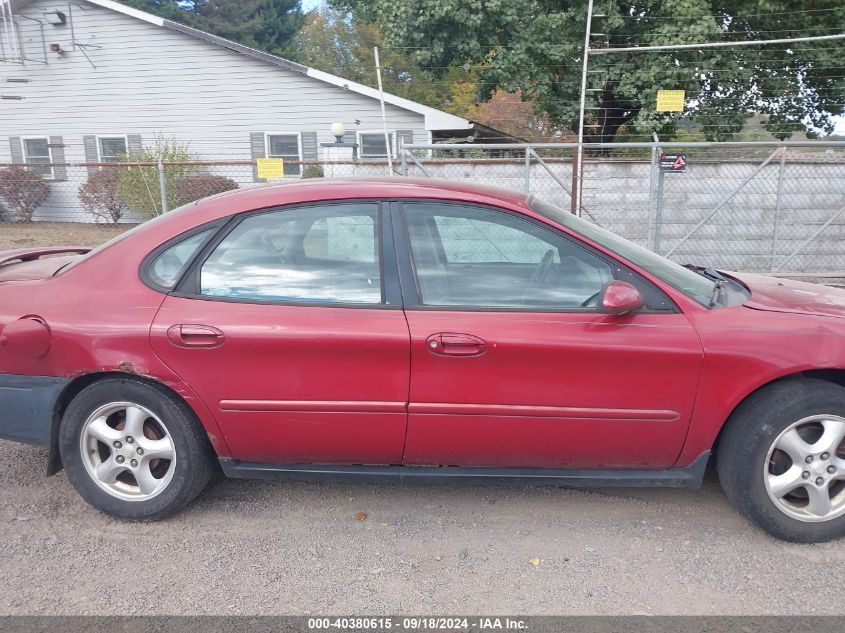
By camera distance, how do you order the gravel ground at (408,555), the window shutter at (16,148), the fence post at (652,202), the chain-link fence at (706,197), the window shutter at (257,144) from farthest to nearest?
the window shutter at (16,148) < the window shutter at (257,144) < the chain-link fence at (706,197) < the fence post at (652,202) < the gravel ground at (408,555)

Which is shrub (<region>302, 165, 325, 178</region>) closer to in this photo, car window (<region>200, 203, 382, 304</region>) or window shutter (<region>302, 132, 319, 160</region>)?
window shutter (<region>302, 132, 319, 160</region>)

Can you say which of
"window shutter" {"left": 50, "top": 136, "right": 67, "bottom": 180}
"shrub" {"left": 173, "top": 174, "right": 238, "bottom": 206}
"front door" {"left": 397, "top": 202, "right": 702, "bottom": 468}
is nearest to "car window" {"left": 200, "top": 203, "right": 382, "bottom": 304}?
"front door" {"left": 397, "top": 202, "right": 702, "bottom": 468}

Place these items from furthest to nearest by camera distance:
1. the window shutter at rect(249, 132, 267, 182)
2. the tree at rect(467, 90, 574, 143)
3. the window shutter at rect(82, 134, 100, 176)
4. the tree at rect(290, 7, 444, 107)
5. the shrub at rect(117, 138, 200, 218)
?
1. the tree at rect(290, 7, 444, 107)
2. the tree at rect(467, 90, 574, 143)
3. the window shutter at rect(82, 134, 100, 176)
4. the window shutter at rect(249, 132, 267, 182)
5. the shrub at rect(117, 138, 200, 218)

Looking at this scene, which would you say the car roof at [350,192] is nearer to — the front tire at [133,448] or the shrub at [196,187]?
the front tire at [133,448]

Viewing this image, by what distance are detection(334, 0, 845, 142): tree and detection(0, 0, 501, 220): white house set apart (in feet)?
8.79

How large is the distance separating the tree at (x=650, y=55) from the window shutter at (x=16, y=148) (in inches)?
432


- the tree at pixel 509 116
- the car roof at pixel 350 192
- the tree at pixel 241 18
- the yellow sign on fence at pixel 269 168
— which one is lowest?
the car roof at pixel 350 192

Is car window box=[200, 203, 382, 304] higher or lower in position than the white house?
lower

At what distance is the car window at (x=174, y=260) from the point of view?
319 cm

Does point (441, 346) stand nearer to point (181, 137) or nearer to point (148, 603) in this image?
point (148, 603)

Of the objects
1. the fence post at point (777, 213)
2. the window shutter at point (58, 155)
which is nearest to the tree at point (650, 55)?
the fence post at point (777, 213)

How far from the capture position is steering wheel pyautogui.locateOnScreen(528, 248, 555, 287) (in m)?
3.14

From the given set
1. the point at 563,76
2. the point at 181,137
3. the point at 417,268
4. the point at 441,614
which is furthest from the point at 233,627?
the point at 181,137

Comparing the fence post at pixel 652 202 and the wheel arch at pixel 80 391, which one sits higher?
the fence post at pixel 652 202
